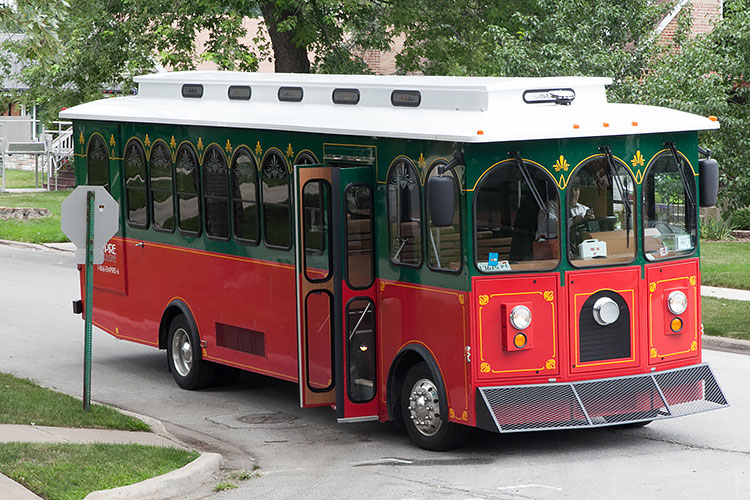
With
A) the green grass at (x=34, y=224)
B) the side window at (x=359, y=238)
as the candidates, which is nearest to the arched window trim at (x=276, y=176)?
the side window at (x=359, y=238)

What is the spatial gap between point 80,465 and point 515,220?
3.76 metres

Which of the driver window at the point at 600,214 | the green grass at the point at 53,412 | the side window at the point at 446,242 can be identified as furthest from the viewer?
the green grass at the point at 53,412

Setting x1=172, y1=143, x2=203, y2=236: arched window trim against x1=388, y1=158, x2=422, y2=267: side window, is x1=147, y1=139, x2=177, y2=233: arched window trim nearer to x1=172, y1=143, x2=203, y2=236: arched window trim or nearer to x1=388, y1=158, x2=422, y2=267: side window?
x1=172, y1=143, x2=203, y2=236: arched window trim

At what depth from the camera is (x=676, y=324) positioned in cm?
1030

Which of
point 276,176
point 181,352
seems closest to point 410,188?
point 276,176

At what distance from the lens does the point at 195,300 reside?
13.1 metres

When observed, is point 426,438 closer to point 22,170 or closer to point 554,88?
point 554,88

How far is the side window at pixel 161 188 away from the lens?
1344cm

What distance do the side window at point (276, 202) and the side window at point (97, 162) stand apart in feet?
10.4

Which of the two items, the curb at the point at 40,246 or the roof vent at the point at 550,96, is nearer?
the roof vent at the point at 550,96

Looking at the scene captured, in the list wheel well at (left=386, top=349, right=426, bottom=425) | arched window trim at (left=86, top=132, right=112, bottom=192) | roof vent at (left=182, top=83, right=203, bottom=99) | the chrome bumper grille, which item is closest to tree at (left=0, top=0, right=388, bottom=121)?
arched window trim at (left=86, top=132, right=112, bottom=192)

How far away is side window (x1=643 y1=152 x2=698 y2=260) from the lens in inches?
402

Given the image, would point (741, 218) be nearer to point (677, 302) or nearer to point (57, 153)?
point (677, 302)

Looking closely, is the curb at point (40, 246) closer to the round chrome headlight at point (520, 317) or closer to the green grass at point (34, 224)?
the green grass at point (34, 224)
